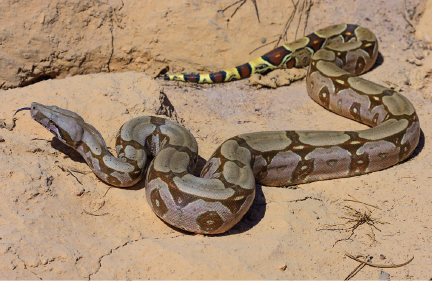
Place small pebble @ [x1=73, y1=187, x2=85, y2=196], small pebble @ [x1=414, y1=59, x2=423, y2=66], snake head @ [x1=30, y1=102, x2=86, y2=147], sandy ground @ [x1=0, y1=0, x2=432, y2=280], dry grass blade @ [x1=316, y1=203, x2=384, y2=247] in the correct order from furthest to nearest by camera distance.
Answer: small pebble @ [x1=414, y1=59, x2=423, y2=66], snake head @ [x1=30, y1=102, x2=86, y2=147], dry grass blade @ [x1=316, y1=203, x2=384, y2=247], small pebble @ [x1=73, y1=187, x2=85, y2=196], sandy ground @ [x1=0, y1=0, x2=432, y2=280]

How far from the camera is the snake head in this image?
16.2 feet

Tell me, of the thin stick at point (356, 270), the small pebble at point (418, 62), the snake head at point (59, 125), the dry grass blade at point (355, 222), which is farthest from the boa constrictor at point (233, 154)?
the small pebble at point (418, 62)

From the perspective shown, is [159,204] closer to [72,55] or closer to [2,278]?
[2,278]

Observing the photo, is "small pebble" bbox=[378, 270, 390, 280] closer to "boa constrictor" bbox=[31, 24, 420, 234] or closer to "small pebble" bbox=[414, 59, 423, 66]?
"boa constrictor" bbox=[31, 24, 420, 234]

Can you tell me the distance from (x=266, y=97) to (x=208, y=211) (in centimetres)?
437

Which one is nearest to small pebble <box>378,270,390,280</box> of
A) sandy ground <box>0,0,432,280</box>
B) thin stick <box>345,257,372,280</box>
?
sandy ground <box>0,0,432,280</box>

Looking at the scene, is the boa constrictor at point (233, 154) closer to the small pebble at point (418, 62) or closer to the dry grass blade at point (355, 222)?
the dry grass blade at point (355, 222)

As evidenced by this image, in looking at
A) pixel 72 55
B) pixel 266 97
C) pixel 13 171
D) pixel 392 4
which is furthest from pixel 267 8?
pixel 13 171

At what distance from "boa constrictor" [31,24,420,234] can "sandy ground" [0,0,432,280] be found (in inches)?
8.5

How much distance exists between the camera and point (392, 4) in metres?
9.98

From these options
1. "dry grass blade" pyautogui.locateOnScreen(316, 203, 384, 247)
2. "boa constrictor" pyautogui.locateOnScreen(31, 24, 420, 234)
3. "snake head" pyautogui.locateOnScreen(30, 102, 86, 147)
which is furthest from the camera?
"snake head" pyautogui.locateOnScreen(30, 102, 86, 147)

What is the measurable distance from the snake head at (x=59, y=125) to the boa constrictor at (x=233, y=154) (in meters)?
0.01

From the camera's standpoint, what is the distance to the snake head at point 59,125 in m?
4.93

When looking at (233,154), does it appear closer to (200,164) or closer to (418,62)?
(200,164)
